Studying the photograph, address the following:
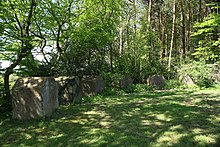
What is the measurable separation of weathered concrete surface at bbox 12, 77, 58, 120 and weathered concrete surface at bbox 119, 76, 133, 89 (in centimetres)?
614

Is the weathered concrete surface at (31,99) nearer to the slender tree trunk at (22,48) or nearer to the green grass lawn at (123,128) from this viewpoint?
the green grass lawn at (123,128)

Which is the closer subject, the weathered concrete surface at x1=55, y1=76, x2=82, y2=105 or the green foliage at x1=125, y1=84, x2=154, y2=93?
the weathered concrete surface at x1=55, y1=76, x2=82, y2=105

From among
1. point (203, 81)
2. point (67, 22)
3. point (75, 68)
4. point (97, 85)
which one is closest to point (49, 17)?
point (67, 22)

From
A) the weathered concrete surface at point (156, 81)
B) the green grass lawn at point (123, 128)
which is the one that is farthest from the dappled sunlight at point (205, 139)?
the weathered concrete surface at point (156, 81)

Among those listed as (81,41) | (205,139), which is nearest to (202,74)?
(81,41)

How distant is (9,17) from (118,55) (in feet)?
22.9

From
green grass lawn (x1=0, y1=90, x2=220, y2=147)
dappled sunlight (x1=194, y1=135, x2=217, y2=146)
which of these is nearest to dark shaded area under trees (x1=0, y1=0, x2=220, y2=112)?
green grass lawn (x1=0, y1=90, x2=220, y2=147)

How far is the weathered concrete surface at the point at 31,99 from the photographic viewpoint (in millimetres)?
5055

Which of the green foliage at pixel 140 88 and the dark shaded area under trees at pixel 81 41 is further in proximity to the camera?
the green foliage at pixel 140 88

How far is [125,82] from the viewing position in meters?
11.5

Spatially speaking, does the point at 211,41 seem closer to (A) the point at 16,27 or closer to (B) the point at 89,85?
(B) the point at 89,85

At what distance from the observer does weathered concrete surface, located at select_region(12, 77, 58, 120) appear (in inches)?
199

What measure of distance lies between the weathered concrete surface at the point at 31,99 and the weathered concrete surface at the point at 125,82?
6140 millimetres

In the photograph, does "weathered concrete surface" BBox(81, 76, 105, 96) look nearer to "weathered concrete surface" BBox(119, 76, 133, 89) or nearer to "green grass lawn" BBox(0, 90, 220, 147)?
"weathered concrete surface" BBox(119, 76, 133, 89)
